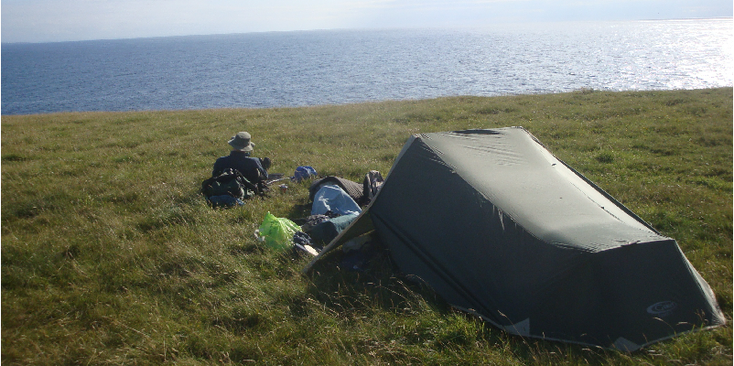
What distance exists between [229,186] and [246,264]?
299 centimetres

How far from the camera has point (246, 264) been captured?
6219 millimetres

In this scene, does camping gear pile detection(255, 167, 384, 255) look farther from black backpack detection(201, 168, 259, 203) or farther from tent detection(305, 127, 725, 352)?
black backpack detection(201, 168, 259, 203)

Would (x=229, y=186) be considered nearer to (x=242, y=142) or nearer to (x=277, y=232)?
(x=242, y=142)

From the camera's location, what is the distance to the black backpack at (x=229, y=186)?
877 centimetres

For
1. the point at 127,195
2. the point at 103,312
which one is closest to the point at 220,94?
the point at 127,195

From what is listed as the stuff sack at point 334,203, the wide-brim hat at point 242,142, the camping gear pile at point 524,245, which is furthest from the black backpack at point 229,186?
the camping gear pile at point 524,245

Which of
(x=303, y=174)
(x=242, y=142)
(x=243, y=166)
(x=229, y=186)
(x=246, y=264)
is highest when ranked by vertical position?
(x=242, y=142)

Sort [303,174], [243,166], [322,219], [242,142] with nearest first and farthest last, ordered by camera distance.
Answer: [322,219], [243,166], [242,142], [303,174]

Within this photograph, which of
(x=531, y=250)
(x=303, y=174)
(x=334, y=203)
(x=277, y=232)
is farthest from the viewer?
(x=303, y=174)

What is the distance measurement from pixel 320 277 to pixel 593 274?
3173 mm

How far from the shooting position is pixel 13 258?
651cm

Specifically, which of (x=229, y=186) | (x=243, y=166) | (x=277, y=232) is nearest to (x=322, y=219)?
(x=277, y=232)

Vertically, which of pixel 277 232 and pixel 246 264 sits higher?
pixel 277 232

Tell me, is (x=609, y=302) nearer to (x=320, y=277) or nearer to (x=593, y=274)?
(x=593, y=274)
